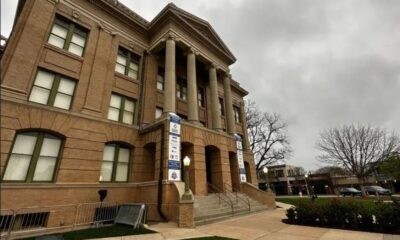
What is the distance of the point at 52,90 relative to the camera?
41.3 ft

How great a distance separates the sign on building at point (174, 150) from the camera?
13.2m

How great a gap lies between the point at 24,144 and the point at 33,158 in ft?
2.76

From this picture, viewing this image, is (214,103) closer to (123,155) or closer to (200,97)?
(200,97)

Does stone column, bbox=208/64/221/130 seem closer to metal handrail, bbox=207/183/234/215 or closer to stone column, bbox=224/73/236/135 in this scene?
stone column, bbox=224/73/236/135

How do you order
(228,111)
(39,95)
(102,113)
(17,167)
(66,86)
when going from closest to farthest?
(17,167) → (39,95) → (66,86) → (102,113) → (228,111)

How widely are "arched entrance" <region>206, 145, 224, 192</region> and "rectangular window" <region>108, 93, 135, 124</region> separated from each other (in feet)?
22.0

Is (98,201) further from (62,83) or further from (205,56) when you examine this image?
(205,56)

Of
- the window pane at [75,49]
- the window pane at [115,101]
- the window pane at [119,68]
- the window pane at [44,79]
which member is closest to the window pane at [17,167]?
the window pane at [44,79]

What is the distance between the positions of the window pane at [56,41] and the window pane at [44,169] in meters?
7.10

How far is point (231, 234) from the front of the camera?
8961 millimetres

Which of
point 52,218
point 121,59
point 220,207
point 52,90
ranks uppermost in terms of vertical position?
point 121,59

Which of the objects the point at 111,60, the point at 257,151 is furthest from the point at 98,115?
the point at 257,151

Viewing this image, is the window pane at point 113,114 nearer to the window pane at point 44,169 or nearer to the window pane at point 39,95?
the window pane at point 39,95

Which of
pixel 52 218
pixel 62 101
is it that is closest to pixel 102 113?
pixel 62 101
